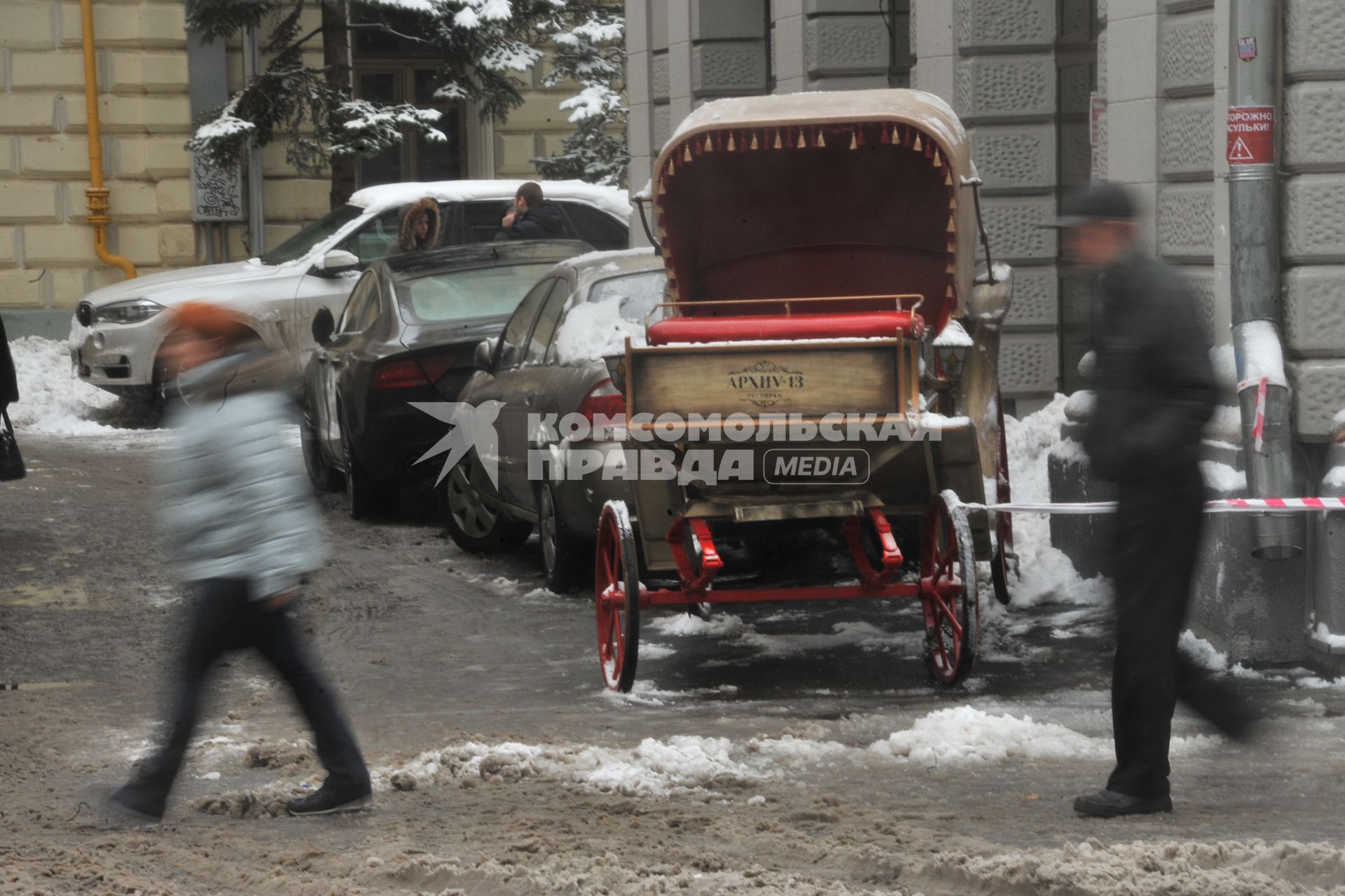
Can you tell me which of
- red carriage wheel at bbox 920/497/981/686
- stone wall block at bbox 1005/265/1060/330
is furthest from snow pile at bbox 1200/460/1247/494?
stone wall block at bbox 1005/265/1060/330

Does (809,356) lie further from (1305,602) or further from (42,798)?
(42,798)

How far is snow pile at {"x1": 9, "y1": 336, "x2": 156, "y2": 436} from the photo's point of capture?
59.8 feet

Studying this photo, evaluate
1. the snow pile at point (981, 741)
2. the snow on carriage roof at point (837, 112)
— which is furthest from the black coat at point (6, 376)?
the snow pile at point (981, 741)

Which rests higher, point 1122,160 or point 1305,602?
point 1122,160

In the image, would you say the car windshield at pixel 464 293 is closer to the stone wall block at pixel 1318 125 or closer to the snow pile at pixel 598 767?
the stone wall block at pixel 1318 125

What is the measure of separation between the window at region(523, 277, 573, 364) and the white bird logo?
1.19 ft

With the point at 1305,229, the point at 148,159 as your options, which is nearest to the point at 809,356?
the point at 1305,229

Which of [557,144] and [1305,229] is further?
[557,144]

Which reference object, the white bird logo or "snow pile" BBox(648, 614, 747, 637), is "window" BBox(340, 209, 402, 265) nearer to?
the white bird logo

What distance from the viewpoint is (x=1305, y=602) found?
25.4 ft

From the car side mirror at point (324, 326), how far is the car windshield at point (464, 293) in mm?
1107

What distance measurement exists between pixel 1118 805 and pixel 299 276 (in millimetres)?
13382

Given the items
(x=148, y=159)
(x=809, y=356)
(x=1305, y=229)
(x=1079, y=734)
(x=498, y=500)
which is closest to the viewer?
(x=1079, y=734)

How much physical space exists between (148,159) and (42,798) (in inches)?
697
